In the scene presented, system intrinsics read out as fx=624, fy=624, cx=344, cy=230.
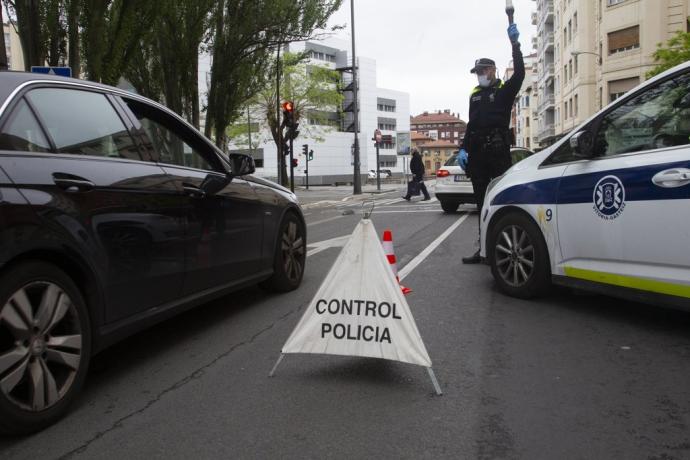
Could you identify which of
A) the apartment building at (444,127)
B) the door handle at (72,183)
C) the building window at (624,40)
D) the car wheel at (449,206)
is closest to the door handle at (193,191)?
the door handle at (72,183)

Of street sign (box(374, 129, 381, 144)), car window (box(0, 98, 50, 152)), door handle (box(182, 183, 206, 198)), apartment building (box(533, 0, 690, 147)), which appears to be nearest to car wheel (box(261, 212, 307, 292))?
door handle (box(182, 183, 206, 198))

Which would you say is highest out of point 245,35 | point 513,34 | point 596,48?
point 596,48

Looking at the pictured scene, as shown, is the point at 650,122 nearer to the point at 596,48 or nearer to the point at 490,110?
the point at 490,110

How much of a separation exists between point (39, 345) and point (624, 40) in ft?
143

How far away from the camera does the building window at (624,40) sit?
38.7 metres

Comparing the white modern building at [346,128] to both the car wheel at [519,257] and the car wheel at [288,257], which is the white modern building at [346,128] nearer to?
the car wheel at [288,257]

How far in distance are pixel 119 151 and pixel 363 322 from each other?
66.9 inches

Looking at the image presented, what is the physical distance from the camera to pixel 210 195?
432 cm

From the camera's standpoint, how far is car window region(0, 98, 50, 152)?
2779 millimetres

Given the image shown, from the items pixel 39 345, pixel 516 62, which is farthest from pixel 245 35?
pixel 39 345

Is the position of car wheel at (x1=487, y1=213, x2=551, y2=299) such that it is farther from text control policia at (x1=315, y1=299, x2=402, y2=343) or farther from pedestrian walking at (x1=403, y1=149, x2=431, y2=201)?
pedestrian walking at (x1=403, y1=149, x2=431, y2=201)

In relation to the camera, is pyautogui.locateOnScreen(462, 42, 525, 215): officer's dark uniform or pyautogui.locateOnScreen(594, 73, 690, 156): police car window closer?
pyautogui.locateOnScreen(594, 73, 690, 156): police car window

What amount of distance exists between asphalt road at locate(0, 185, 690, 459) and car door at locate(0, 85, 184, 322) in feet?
1.91

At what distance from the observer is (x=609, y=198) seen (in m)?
4.37
